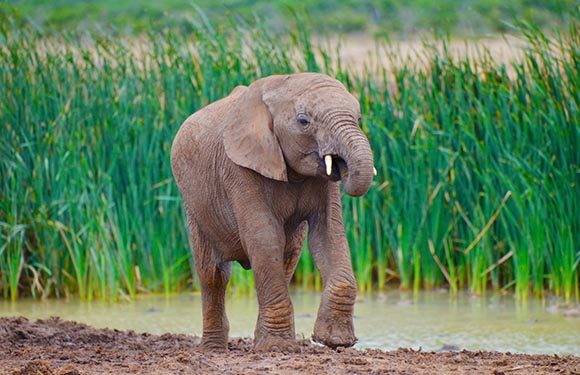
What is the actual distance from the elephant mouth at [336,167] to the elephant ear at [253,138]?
22cm

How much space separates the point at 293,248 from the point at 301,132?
2.93 feet

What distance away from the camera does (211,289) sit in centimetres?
714

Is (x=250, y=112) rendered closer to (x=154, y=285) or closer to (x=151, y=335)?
(x=151, y=335)

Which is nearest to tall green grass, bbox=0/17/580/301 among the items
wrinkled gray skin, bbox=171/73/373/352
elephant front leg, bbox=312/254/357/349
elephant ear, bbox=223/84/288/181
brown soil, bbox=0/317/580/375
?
brown soil, bbox=0/317/580/375

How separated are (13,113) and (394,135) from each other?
3229mm

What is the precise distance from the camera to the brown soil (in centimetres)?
588

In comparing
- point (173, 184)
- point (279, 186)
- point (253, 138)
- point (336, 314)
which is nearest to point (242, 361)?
point (336, 314)

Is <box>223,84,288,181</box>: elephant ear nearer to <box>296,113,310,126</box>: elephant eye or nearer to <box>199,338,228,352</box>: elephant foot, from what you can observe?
<box>296,113,310,126</box>: elephant eye

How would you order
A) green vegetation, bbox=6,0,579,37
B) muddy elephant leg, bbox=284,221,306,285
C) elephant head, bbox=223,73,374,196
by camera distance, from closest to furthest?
elephant head, bbox=223,73,374,196 → muddy elephant leg, bbox=284,221,306,285 → green vegetation, bbox=6,0,579,37

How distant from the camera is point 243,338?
315 inches

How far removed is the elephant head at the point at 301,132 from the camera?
5.90m

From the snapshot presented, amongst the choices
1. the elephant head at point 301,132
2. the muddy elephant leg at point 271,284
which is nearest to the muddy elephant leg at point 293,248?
the muddy elephant leg at point 271,284

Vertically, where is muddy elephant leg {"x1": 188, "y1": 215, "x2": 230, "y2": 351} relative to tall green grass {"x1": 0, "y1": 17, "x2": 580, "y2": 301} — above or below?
below

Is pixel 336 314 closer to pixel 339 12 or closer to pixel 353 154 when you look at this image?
pixel 353 154
